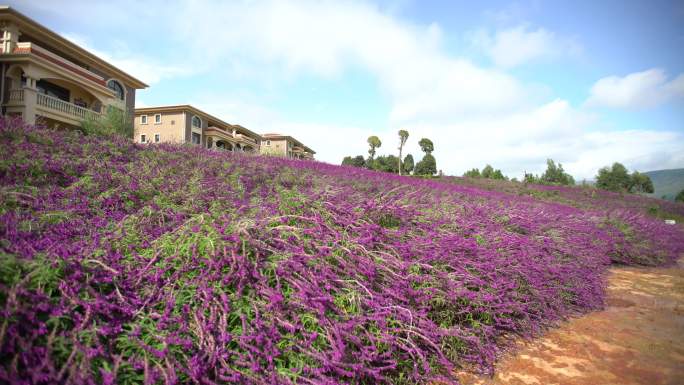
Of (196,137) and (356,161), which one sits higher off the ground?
(356,161)

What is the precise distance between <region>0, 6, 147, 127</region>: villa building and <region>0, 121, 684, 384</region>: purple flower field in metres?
15.3

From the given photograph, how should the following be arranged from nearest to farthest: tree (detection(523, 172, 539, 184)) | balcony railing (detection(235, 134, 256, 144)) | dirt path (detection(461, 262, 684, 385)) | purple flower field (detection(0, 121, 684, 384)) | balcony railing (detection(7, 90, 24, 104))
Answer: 1. purple flower field (detection(0, 121, 684, 384))
2. dirt path (detection(461, 262, 684, 385))
3. balcony railing (detection(7, 90, 24, 104))
4. tree (detection(523, 172, 539, 184))
5. balcony railing (detection(235, 134, 256, 144))

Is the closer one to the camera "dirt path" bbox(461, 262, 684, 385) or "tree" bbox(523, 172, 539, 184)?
"dirt path" bbox(461, 262, 684, 385)

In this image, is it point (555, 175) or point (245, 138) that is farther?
point (245, 138)

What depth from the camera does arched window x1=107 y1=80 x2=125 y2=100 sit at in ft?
75.3

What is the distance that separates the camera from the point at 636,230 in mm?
7930

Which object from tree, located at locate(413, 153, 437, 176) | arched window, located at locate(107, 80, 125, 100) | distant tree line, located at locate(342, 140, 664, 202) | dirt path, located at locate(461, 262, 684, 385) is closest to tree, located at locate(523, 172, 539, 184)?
distant tree line, located at locate(342, 140, 664, 202)

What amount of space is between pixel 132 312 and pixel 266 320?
660 millimetres

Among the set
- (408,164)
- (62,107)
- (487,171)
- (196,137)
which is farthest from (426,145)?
(62,107)

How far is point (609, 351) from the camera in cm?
276

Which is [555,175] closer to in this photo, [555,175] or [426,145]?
[555,175]

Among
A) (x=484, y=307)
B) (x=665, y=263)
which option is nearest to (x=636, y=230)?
(x=665, y=263)

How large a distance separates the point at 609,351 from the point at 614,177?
46701mm

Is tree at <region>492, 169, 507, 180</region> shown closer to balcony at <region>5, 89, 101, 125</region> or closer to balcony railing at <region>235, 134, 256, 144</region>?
balcony railing at <region>235, 134, 256, 144</region>
